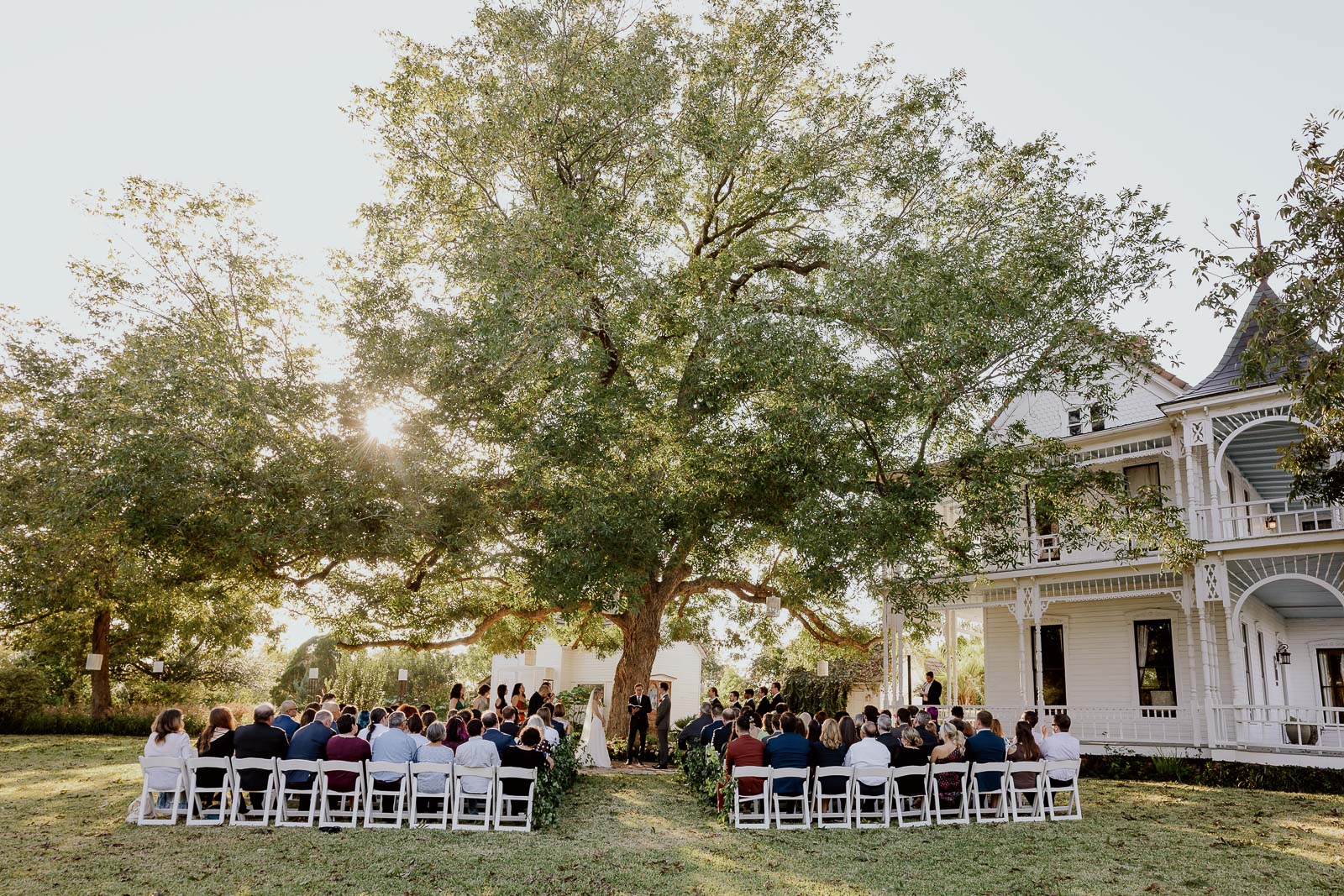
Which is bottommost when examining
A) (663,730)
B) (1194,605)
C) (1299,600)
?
(663,730)

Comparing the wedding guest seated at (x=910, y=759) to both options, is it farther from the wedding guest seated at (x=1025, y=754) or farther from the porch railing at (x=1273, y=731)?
the porch railing at (x=1273, y=731)

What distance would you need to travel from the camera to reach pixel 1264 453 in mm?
21484

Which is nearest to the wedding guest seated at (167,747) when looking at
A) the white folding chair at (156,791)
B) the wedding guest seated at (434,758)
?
the white folding chair at (156,791)

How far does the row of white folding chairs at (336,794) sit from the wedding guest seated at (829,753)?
346 centimetres

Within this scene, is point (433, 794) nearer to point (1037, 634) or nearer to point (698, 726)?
point (698, 726)

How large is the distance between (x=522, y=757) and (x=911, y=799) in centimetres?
504

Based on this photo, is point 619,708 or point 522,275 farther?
point 619,708

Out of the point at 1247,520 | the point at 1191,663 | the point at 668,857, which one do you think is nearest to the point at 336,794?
the point at 668,857

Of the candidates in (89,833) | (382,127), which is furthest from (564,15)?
(89,833)

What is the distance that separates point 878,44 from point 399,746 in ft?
57.1

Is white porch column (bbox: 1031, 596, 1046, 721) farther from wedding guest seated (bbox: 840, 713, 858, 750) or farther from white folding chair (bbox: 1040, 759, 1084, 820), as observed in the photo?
wedding guest seated (bbox: 840, 713, 858, 750)

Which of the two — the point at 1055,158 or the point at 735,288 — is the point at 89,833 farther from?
the point at 1055,158

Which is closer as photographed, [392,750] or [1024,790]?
[392,750]

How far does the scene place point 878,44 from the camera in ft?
66.0
